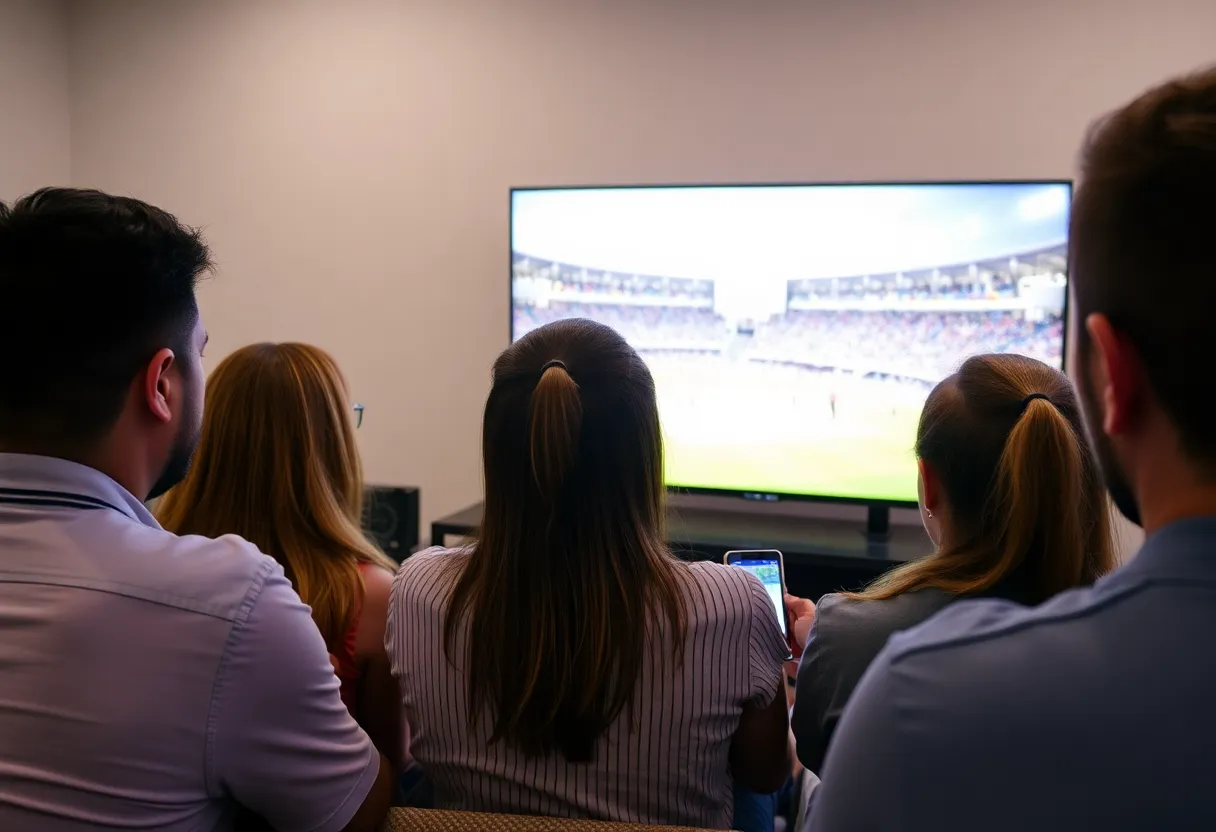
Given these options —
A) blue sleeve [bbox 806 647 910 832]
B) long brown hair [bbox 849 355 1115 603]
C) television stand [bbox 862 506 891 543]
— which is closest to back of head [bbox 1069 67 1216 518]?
blue sleeve [bbox 806 647 910 832]

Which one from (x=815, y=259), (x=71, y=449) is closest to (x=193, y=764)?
(x=71, y=449)

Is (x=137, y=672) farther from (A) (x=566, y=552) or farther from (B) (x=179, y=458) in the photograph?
(A) (x=566, y=552)

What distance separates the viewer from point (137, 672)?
2.85 feet

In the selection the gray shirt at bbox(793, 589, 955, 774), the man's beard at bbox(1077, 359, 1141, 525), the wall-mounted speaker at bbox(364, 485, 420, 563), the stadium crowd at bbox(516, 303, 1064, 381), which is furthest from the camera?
the wall-mounted speaker at bbox(364, 485, 420, 563)

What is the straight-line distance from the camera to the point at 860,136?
309 centimetres

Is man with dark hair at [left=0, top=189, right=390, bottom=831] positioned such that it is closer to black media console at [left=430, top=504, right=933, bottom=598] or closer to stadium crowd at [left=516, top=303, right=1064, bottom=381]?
black media console at [left=430, top=504, right=933, bottom=598]

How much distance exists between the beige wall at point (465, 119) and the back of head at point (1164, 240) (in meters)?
2.67

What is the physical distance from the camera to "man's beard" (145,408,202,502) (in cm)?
111

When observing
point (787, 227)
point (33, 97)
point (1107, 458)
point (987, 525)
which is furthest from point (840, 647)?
point (33, 97)

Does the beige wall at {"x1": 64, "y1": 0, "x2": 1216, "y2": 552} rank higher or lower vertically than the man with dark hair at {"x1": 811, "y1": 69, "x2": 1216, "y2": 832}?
higher

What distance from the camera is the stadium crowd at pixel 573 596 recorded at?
0.52 meters

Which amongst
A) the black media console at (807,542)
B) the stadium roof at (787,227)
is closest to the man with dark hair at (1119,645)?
the black media console at (807,542)

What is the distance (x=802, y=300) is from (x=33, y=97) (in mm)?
3225

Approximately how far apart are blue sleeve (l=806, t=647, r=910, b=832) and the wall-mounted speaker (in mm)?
2864
